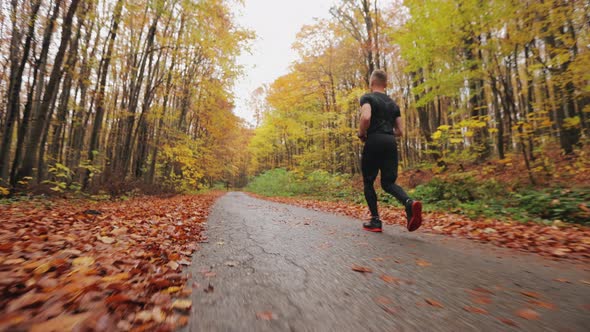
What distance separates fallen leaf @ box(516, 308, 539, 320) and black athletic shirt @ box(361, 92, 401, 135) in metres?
2.47

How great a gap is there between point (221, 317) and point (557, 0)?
27.9 ft

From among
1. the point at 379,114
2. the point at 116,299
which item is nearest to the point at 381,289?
the point at 116,299

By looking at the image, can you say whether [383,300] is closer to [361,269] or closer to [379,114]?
[361,269]

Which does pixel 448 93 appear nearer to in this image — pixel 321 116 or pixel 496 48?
pixel 496 48

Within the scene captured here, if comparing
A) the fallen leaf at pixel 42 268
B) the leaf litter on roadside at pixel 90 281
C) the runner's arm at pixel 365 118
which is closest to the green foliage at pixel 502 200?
the runner's arm at pixel 365 118

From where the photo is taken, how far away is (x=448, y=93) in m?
7.90

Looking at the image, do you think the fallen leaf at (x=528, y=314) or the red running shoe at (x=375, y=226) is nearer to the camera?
the fallen leaf at (x=528, y=314)

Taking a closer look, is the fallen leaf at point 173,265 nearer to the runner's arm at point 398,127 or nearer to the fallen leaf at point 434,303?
the fallen leaf at point 434,303

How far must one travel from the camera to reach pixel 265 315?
1.22 m

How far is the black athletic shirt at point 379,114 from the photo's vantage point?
3445 millimetres

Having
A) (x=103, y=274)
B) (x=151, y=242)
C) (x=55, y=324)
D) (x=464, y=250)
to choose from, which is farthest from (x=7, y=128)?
(x=464, y=250)

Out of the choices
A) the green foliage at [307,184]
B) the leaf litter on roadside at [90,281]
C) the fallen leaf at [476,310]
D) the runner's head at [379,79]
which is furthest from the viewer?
the green foliage at [307,184]

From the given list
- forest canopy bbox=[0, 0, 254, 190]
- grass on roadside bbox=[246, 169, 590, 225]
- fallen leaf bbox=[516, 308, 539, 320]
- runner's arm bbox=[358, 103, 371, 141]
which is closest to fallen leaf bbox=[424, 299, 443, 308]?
fallen leaf bbox=[516, 308, 539, 320]

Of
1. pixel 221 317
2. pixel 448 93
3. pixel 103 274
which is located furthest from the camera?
pixel 448 93
